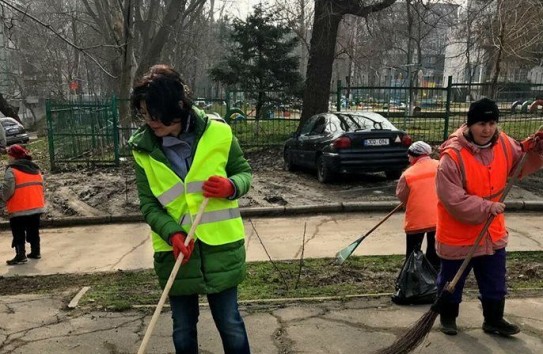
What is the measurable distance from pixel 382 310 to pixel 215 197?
2161 mm

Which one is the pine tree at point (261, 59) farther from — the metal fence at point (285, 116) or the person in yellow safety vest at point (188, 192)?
the person in yellow safety vest at point (188, 192)

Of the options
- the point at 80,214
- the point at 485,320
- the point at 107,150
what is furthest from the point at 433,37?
the point at 485,320

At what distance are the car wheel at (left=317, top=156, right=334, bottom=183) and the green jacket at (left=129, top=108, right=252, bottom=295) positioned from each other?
306 inches

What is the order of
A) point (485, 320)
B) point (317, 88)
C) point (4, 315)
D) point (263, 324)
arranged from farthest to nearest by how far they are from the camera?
point (317, 88)
point (4, 315)
point (263, 324)
point (485, 320)

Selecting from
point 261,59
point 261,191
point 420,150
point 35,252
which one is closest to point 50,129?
point 261,191

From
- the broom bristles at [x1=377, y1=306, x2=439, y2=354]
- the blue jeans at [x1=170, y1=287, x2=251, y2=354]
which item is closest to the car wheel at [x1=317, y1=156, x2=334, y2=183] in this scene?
the broom bristles at [x1=377, y1=306, x2=439, y2=354]

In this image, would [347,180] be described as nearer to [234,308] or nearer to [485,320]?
[485,320]

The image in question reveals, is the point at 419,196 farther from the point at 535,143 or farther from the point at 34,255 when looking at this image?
the point at 34,255

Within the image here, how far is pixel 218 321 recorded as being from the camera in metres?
2.71

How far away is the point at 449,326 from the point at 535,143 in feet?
4.49

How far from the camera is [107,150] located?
46.8 feet

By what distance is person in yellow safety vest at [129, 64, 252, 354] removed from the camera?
2.55 metres

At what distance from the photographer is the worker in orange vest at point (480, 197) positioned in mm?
3328

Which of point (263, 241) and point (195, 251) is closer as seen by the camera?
point (195, 251)
